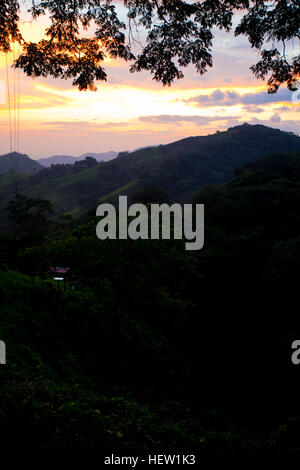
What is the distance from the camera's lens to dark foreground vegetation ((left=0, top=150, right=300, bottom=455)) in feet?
24.5

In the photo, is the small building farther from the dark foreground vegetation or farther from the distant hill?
the distant hill

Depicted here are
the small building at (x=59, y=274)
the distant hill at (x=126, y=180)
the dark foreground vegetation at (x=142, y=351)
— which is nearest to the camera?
the dark foreground vegetation at (x=142, y=351)

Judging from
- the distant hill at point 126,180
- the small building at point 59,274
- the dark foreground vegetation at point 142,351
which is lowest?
the dark foreground vegetation at point 142,351

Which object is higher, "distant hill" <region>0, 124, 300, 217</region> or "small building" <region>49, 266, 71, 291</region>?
"distant hill" <region>0, 124, 300, 217</region>

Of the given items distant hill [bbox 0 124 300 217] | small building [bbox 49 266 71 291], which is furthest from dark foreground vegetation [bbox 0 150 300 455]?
distant hill [bbox 0 124 300 217]

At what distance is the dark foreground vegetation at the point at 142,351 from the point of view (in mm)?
7469

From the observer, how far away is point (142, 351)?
1758 centimetres

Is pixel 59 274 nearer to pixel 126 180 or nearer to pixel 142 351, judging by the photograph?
pixel 142 351

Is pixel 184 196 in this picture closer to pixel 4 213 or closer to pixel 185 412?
pixel 4 213

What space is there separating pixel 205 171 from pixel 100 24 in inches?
6684

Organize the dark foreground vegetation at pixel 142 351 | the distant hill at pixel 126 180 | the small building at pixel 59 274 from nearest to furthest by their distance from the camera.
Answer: the dark foreground vegetation at pixel 142 351, the small building at pixel 59 274, the distant hill at pixel 126 180

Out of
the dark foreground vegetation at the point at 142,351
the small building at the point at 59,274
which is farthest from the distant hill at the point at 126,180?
the small building at the point at 59,274

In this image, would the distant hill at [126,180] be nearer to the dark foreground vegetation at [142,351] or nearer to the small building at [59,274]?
the dark foreground vegetation at [142,351]

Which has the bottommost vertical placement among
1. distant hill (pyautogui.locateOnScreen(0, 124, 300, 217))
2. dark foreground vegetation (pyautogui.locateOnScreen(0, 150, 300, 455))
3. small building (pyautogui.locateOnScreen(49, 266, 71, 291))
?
dark foreground vegetation (pyautogui.locateOnScreen(0, 150, 300, 455))
